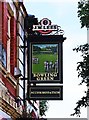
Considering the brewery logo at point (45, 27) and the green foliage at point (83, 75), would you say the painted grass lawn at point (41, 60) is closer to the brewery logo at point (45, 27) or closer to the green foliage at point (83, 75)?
the brewery logo at point (45, 27)

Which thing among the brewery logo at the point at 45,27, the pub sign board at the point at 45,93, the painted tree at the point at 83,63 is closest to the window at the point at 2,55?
the pub sign board at the point at 45,93

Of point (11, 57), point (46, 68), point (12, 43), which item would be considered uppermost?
point (12, 43)

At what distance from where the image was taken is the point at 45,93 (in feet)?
99.8

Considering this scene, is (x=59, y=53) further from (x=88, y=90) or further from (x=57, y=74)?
(x=88, y=90)

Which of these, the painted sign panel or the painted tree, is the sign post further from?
the painted tree

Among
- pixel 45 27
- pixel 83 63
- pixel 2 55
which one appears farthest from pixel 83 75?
pixel 2 55

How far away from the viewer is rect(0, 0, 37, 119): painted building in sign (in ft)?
94.5

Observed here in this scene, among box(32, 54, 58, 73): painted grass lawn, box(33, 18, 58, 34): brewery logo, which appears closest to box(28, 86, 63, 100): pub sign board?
box(32, 54, 58, 73): painted grass lawn

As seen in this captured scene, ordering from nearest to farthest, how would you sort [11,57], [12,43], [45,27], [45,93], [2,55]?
[2,55]
[45,93]
[45,27]
[11,57]
[12,43]

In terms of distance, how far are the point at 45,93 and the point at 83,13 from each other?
8.43m

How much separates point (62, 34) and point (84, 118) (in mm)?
11125

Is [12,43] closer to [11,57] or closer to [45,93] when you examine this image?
[11,57]

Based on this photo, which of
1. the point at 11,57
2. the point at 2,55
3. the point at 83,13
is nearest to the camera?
the point at 2,55

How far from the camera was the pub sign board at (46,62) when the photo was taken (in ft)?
99.2
